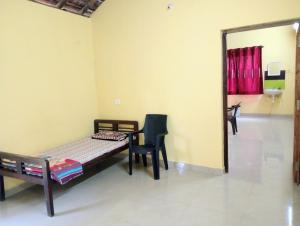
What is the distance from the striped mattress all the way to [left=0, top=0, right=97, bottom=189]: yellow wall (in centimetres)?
22

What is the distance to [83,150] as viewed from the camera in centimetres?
355

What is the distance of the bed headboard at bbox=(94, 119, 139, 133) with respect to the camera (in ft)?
13.9

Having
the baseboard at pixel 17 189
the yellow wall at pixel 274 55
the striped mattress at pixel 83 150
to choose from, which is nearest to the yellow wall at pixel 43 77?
the baseboard at pixel 17 189

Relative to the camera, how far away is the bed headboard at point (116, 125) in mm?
4246

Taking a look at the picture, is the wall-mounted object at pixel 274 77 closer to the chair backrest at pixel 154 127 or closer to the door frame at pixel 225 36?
the door frame at pixel 225 36

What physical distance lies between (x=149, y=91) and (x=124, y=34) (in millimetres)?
1035

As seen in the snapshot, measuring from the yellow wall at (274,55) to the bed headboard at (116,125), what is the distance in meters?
5.30

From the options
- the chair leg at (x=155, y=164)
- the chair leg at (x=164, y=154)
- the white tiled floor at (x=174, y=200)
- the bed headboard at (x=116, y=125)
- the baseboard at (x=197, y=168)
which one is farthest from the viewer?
the bed headboard at (x=116, y=125)

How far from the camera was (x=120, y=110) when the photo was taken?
14.5 ft

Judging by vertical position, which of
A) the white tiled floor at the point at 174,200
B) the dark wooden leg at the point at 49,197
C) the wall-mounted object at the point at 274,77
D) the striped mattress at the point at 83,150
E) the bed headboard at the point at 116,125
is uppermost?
the wall-mounted object at the point at 274,77

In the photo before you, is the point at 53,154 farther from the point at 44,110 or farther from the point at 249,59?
the point at 249,59

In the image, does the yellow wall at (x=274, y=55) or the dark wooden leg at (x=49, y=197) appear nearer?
the dark wooden leg at (x=49, y=197)

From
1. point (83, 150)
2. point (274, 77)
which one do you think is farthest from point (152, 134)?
point (274, 77)

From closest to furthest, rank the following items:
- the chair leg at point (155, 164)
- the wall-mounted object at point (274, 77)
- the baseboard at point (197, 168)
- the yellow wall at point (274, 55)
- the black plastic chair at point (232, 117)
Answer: the chair leg at point (155, 164), the baseboard at point (197, 168), the black plastic chair at point (232, 117), the yellow wall at point (274, 55), the wall-mounted object at point (274, 77)
